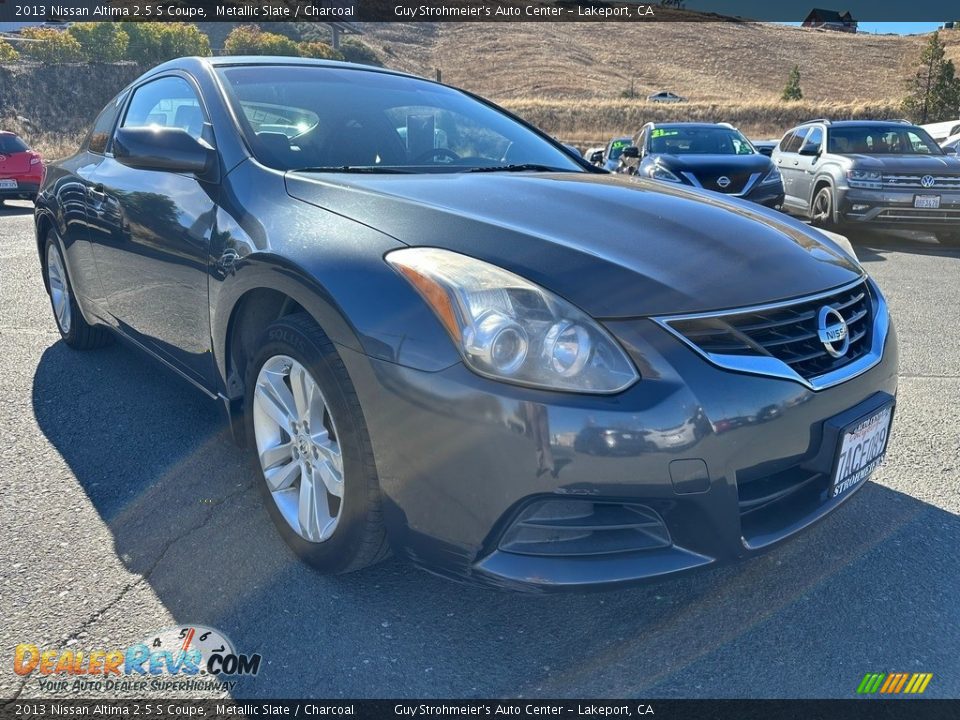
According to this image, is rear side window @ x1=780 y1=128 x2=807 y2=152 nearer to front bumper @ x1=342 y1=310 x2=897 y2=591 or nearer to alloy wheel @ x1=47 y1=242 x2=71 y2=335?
alloy wheel @ x1=47 y1=242 x2=71 y2=335

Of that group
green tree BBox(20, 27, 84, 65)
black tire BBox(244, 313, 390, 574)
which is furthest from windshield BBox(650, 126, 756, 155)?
green tree BBox(20, 27, 84, 65)

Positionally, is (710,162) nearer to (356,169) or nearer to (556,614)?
(356,169)

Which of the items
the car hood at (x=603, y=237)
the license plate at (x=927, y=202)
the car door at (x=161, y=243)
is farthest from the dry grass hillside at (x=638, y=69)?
the car hood at (x=603, y=237)

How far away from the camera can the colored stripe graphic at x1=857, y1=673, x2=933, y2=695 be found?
1.93 m

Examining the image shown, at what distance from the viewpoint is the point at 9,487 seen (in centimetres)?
289

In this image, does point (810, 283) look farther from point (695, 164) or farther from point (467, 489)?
point (695, 164)

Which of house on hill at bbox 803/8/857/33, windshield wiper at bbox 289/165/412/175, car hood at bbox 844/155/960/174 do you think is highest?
house on hill at bbox 803/8/857/33

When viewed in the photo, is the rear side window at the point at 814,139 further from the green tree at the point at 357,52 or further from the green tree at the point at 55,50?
the green tree at the point at 357,52

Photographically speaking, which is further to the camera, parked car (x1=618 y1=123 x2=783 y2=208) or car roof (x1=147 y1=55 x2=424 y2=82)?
parked car (x1=618 y1=123 x2=783 y2=208)

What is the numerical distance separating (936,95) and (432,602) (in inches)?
1856

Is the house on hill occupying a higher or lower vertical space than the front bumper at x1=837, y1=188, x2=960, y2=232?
higher

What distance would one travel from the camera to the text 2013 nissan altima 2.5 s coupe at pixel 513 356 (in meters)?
1.79

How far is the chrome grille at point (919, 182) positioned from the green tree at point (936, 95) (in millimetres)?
37178

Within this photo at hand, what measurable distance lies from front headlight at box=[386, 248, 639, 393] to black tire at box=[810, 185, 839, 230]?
29.1 feet
